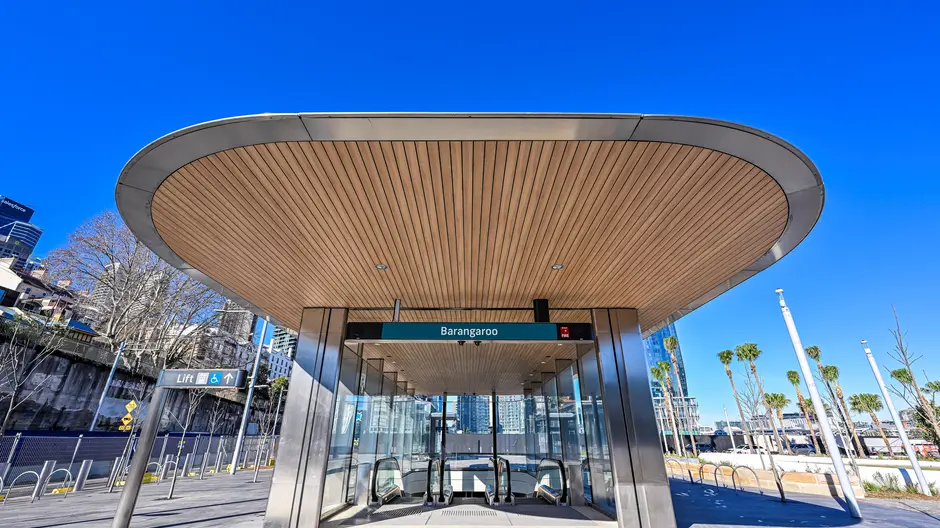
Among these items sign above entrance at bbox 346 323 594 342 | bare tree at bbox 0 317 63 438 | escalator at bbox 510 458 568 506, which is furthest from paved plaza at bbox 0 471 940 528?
bare tree at bbox 0 317 63 438

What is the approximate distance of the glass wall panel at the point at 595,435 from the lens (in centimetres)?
848

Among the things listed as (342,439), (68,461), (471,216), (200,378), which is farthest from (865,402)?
(68,461)

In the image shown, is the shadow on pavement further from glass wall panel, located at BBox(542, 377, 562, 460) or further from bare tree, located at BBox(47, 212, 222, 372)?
bare tree, located at BBox(47, 212, 222, 372)

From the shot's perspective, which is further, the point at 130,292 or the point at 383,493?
the point at 130,292

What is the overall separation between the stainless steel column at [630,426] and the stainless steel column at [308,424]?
531 cm

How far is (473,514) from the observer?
903 cm

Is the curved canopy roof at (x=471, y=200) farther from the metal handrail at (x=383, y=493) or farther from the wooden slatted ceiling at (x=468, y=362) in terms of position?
the metal handrail at (x=383, y=493)

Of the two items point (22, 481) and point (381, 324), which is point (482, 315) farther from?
point (22, 481)

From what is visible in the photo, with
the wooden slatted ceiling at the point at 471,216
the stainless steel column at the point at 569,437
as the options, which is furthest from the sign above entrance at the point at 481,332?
the stainless steel column at the point at 569,437

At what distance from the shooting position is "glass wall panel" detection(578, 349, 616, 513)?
27.8 feet

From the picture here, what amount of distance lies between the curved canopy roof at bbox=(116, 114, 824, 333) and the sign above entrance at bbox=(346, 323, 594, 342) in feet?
2.57

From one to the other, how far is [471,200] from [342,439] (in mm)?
6439

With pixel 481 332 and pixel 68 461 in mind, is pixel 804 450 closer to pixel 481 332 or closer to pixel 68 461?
pixel 481 332

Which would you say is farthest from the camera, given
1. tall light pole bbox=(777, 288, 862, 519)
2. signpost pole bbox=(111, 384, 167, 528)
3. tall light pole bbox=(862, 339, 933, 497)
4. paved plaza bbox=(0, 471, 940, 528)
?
tall light pole bbox=(862, 339, 933, 497)
